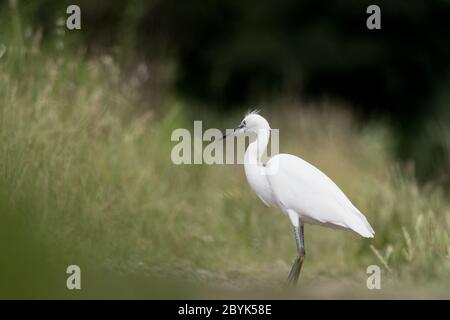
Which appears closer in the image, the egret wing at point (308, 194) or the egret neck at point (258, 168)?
the egret wing at point (308, 194)

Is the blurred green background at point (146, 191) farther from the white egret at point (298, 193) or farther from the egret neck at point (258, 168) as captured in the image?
the egret neck at point (258, 168)

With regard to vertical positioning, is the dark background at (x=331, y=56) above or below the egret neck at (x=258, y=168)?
above

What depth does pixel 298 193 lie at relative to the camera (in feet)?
19.1

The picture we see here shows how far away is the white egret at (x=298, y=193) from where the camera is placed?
5.74m

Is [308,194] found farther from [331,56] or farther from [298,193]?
[331,56]

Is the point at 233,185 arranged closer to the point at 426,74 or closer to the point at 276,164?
the point at 276,164

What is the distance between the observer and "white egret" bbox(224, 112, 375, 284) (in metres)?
5.74

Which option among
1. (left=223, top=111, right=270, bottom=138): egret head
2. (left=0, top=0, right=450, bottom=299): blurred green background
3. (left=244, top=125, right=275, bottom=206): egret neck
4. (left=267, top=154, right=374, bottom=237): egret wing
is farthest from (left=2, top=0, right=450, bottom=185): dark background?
(left=267, top=154, right=374, bottom=237): egret wing

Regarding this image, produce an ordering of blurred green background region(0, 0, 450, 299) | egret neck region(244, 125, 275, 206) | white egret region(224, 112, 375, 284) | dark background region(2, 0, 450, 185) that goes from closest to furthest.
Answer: blurred green background region(0, 0, 450, 299)
white egret region(224, 112, 375, 284)
egret neck region(244, 125, 275, 206)
dark background region(2, 0, 450, 185)

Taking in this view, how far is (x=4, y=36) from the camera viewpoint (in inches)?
292

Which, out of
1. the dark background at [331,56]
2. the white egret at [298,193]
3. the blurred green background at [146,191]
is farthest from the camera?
the dark background at [331,56]

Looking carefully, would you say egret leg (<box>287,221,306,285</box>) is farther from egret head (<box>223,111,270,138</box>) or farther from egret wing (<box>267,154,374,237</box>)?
egret head (<box>223,111,270,138</box>)

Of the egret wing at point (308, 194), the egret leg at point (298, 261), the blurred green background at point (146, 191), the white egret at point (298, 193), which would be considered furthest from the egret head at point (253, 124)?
the blurred green background at point (146, 191)

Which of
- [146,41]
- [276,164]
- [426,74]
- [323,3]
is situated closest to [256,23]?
[323,3]
